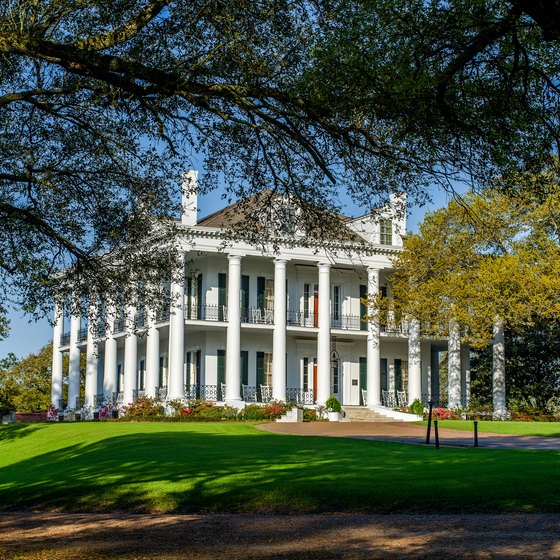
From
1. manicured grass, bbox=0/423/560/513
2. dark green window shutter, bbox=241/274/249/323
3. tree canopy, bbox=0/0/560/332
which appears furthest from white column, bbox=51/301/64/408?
tree canopy, bbox=0/0/560/332

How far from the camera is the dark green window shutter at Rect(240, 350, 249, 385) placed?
1811 inches

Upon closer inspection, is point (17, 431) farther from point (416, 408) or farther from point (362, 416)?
point (416, 408)

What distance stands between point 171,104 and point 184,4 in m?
1.72

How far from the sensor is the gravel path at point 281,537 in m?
9.76

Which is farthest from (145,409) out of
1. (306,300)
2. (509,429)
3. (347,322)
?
(509,429)

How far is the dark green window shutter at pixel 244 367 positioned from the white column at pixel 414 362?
27.9 ft

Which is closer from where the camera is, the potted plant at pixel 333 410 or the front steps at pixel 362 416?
the potted plant at pixel 333 410

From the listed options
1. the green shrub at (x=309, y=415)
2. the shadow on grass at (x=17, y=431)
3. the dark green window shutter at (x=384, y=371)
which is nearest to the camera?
the shadow on grass at (x=17, y=431)

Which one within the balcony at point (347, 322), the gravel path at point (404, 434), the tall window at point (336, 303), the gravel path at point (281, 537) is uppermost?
the tall window at point (336, 303)

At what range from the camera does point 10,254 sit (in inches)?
663

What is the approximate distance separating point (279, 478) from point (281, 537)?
17.7ft

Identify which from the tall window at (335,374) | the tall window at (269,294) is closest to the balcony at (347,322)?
the tall window at (335,374)

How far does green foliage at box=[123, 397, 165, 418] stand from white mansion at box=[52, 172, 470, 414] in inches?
33.3

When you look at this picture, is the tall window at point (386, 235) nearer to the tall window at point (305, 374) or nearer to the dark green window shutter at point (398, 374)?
the dark green window shutter at point (398, 374)
